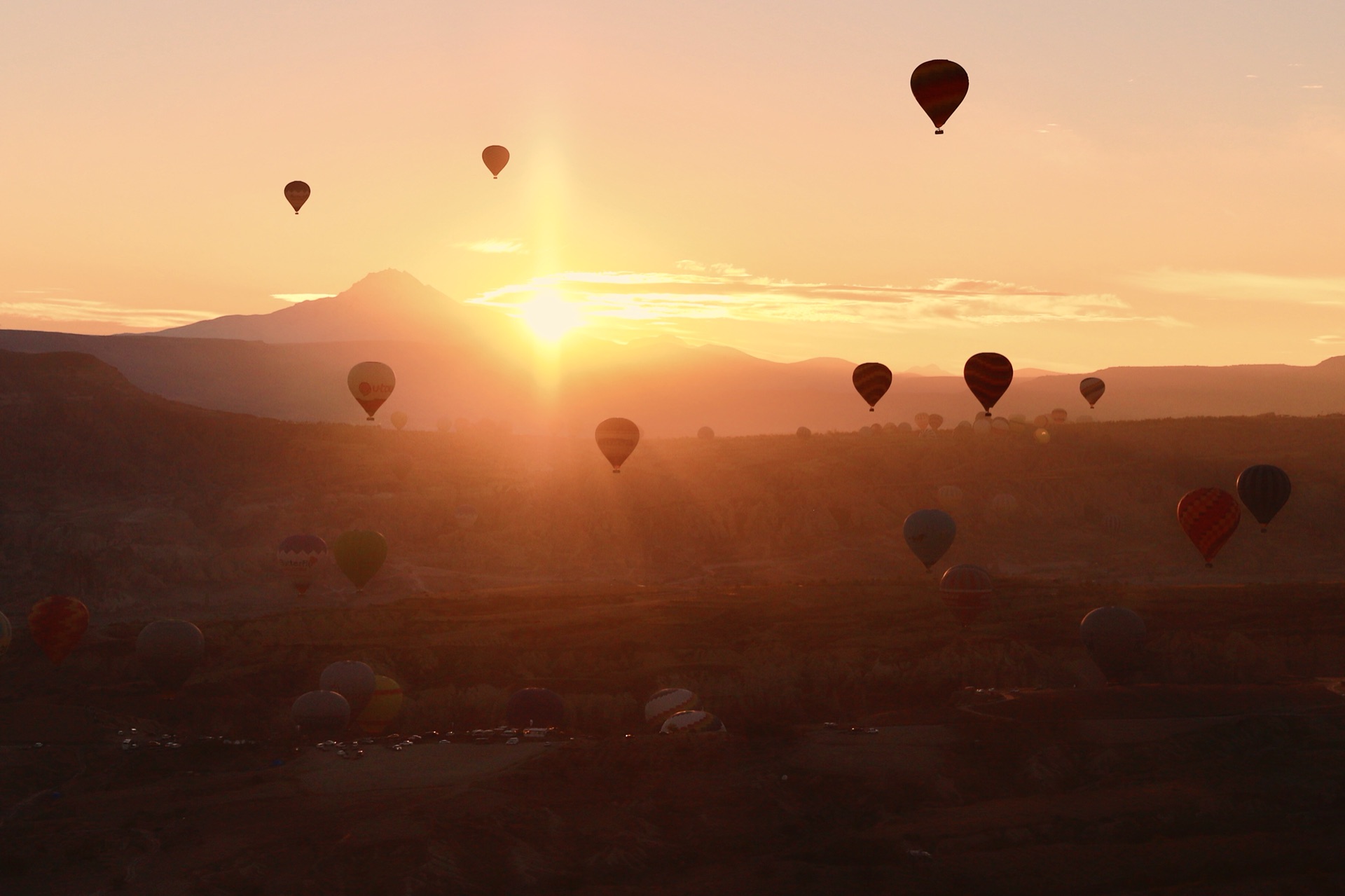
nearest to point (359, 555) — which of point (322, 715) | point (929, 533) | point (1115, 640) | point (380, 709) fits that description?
point (380, 709)

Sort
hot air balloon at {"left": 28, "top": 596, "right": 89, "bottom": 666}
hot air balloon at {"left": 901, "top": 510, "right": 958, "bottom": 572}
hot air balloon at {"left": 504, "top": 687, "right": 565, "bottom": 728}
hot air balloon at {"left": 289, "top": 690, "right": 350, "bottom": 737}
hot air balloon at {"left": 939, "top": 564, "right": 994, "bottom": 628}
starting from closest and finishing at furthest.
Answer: hot air balloon at {"left": 289, "top": 690, "right": 350, "bottom": 737}
hot air balloon at {"left": 504, "top": 687, "right": 565, "bottom": 728}
hot air balloon at {"left": 28, "top": 596, "right": 89, "bottom": 666}
hot air balloon at {"left": 939, "top": 564, "right": 994, "bottom": 628}
hot air balloon at {"left": 901, "top": 510, "right": 958, "bottom": 572}

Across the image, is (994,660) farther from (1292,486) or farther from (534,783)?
(1292,486)

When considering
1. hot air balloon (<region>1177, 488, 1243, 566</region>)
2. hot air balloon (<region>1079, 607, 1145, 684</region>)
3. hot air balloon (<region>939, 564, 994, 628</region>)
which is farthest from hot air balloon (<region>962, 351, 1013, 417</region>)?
hot air balloon (<region>1079, 607, 1145, 684</region>)

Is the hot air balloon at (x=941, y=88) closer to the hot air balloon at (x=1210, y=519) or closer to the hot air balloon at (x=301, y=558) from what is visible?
the hot air balloon at (x=1210, y=519)

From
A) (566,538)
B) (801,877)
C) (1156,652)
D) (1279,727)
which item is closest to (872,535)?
(566,538)

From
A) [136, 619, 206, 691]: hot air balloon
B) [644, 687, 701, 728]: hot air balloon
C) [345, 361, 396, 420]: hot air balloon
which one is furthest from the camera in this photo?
[345, 361, 396, 420]: hot air balloon

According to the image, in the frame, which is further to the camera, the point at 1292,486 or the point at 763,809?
the point at 1292,486

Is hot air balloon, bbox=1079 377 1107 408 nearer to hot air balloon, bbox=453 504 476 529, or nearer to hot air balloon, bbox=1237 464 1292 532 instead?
hot air balloon, bbox=1237 464 1292 532
